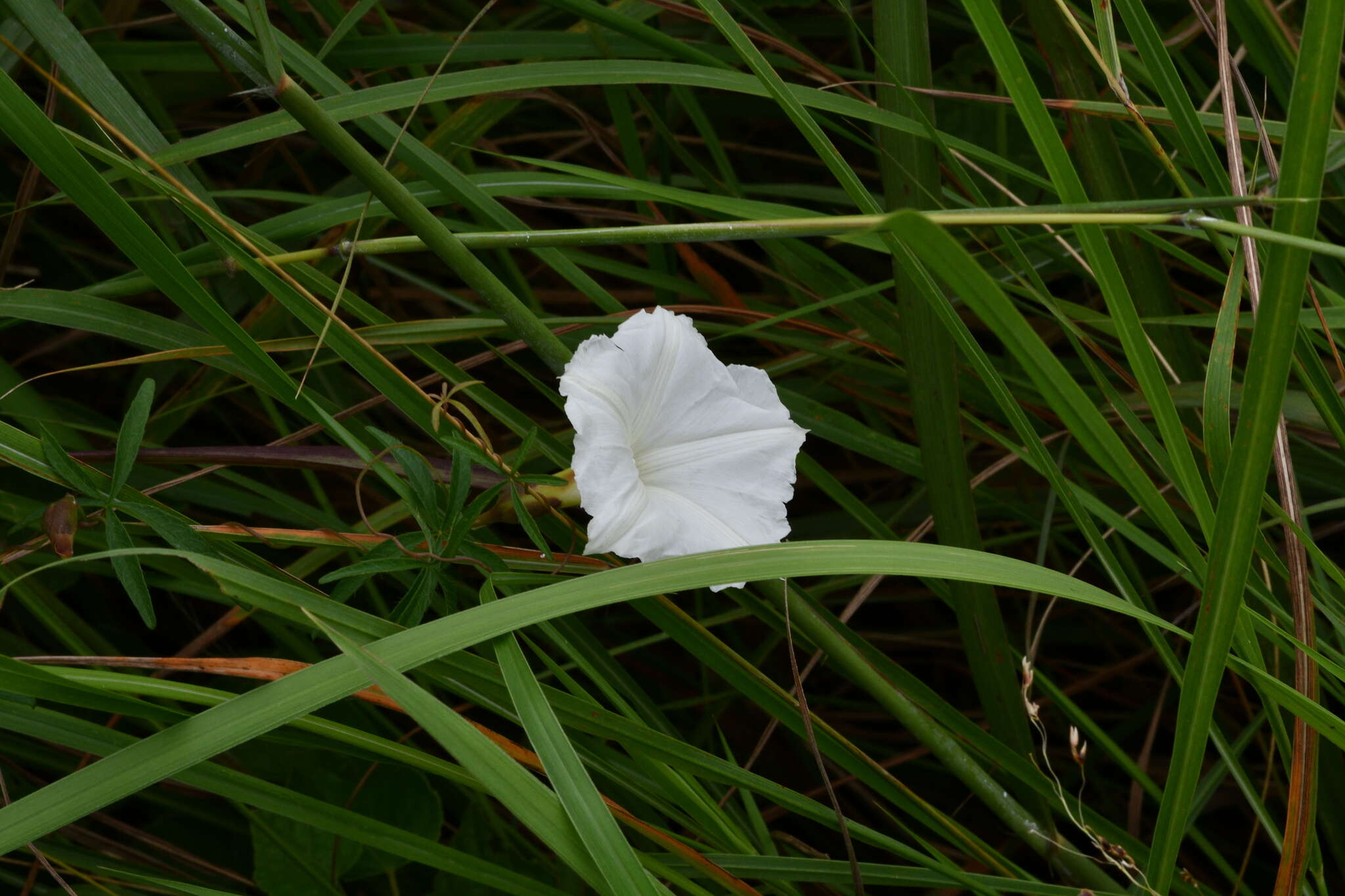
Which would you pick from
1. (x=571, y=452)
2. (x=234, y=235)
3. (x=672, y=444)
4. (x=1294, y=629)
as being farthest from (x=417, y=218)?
(x=1294, y=629)

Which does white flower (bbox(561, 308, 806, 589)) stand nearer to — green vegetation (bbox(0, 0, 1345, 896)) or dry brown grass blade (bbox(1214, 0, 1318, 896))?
green vegetation (bbox(0, 0, 1345, 896))

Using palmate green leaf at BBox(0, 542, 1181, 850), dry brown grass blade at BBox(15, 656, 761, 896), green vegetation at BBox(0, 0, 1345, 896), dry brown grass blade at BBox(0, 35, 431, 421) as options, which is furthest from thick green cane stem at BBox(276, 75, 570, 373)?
dry brown grass blade at BBox(15, 656, 761, 896)

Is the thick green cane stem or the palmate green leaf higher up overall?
the thick green cane stem

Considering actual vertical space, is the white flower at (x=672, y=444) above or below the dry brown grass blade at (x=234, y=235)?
below

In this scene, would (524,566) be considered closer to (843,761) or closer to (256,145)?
(843,761)

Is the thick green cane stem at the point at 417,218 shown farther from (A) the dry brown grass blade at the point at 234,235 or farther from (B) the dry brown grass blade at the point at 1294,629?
(B) the dry brown grass blade at the point at 1294,629

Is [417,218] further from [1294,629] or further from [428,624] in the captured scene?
[1294,629]

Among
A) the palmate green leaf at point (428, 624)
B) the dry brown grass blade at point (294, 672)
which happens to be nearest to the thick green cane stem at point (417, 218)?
the palmate green leaf at point (428, 624)
